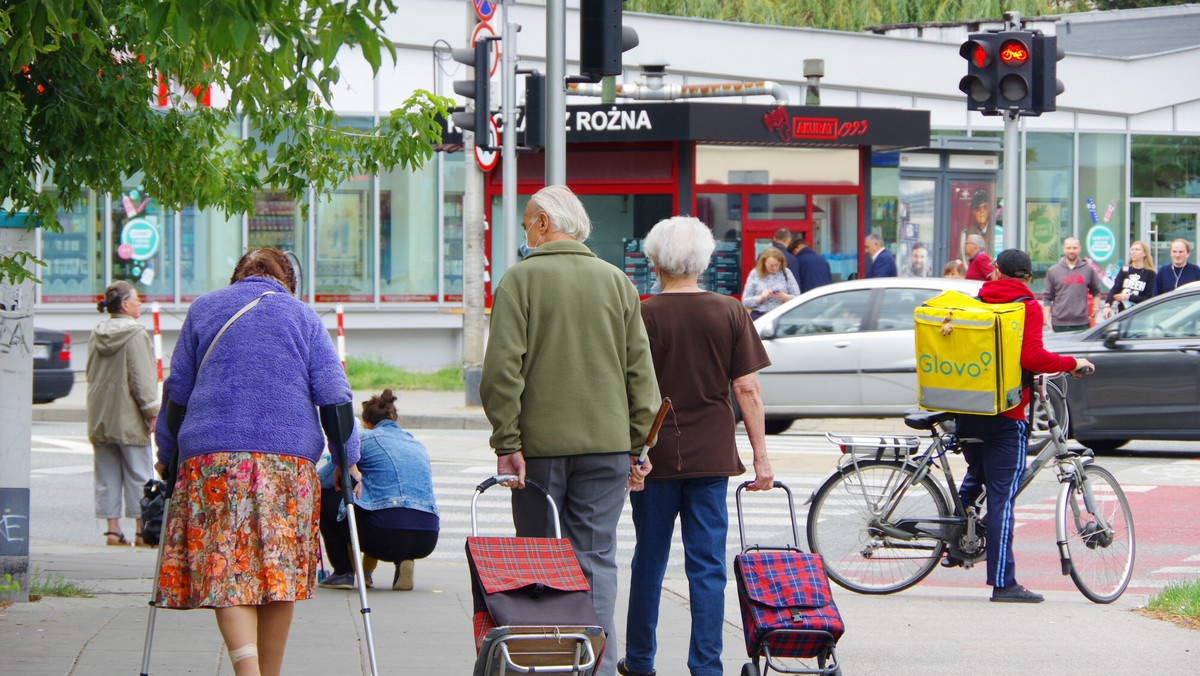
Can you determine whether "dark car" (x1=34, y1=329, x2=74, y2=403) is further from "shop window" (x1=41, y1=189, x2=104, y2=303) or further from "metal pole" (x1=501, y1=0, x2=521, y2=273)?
"shop window" (x1=41, y1=189, x2=104, y2=303)

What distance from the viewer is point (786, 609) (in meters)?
4.98

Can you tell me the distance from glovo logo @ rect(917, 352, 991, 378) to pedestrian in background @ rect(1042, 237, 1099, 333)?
11116mm

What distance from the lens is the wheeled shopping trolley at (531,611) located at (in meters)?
4.23

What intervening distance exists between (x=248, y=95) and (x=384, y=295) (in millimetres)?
17767

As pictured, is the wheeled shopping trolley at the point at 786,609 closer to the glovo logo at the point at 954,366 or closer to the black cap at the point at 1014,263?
the glovo logo at the point at 954,366

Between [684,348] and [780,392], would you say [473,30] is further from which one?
[684,348]

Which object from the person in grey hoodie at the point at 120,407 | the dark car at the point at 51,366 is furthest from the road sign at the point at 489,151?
the dark car at the point at 51,366

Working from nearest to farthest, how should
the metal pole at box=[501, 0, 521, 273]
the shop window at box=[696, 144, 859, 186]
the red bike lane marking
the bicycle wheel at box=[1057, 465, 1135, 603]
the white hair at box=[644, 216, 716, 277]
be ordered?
the white hair at box=[644, 216, 716, 277] → the bicycle wheel at box=[1057, 465, 1135, 603] → the red bike lane marking → the metal pole at box=[501, 0, 521, 273] → the shop window at box=[696, 144, 859, 186]

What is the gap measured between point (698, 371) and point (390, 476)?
8.10 feet

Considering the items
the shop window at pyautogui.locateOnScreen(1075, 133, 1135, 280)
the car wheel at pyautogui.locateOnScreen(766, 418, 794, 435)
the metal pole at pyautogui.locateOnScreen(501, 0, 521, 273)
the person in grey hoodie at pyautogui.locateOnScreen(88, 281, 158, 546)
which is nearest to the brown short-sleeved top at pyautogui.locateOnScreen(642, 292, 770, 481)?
the person in grey hoodie at pyautogui.locateOnScreen(88, 281, 158, 546)

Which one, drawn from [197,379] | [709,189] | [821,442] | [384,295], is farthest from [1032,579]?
[384,295]

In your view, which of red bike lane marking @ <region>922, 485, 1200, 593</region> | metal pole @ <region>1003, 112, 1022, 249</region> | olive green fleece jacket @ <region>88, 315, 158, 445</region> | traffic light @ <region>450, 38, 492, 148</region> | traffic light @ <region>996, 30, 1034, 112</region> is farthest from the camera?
traffic light @ <region>450, 38, 492, 148</region>

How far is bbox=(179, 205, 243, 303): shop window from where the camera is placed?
22969 millimetres

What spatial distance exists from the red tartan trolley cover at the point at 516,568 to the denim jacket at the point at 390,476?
281 cm
